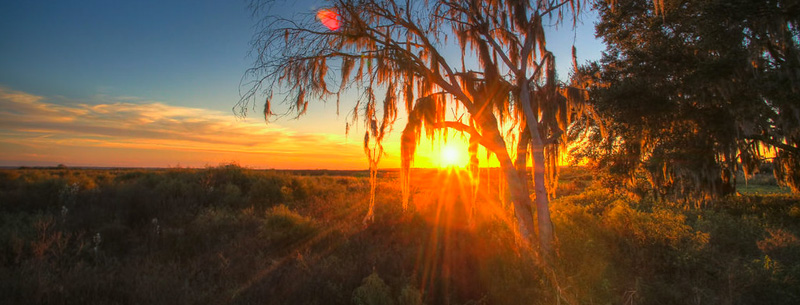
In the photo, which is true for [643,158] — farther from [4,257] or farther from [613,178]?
[4,257]

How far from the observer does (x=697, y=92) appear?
8.33m

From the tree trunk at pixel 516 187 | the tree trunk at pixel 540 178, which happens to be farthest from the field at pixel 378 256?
the tree trunk at pixel 540 178

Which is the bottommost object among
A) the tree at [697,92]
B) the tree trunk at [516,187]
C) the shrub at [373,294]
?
the shrub at [373,294]

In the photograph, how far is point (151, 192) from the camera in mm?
11695

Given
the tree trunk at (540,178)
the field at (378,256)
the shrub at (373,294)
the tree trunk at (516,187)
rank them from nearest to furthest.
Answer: the shrub at (373,294), the field at (378,256), the tree trunk at (540,178), the tree trunk at (516,187)

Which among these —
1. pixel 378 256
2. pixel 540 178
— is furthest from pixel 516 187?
pixel 378 256

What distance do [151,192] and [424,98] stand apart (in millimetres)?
10598

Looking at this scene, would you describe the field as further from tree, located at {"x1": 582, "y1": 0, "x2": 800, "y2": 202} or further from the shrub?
tree, located at {"x1": 582, "y1": 0, "x2": 800, "y2": 202}

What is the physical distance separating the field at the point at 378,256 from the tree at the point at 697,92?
65.3 inches

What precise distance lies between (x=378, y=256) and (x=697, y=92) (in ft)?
28.8

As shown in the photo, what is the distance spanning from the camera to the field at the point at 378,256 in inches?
209

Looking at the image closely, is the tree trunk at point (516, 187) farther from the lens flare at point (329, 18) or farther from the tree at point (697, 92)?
the lens flare at point (329, 18)

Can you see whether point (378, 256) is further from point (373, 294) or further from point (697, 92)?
point (697, 92)

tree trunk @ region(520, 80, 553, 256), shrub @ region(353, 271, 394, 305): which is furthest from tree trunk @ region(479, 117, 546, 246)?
shrub @ region(353, 271, 394, 305)
